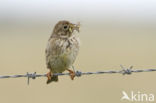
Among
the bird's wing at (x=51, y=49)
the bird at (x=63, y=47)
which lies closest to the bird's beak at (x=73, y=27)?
the bird at (x=63, y=47)

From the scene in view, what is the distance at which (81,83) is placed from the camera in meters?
14.8

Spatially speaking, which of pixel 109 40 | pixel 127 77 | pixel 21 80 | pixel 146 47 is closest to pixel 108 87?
pixel 127 77

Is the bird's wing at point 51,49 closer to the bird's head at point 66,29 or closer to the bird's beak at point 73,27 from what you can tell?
the bird's head at point 66,29

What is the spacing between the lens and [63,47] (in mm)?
9344

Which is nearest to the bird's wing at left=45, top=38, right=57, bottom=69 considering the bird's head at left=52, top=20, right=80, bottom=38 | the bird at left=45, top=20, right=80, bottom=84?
the bird at left=45, top=20, right=80, bottom=84

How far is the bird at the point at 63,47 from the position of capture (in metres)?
9.35

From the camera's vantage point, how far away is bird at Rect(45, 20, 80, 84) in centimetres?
935

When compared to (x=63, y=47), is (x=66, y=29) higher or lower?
higher

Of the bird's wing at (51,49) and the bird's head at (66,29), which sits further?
the bird's head at (66,29)

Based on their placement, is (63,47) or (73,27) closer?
(63,47)

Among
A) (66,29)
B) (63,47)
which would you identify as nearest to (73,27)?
(66,29)

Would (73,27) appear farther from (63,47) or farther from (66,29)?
(63,47)

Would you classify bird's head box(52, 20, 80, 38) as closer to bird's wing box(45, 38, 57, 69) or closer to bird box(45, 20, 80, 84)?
bird box(45, 20, 80, 84)

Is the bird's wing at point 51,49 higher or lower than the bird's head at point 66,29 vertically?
lower
